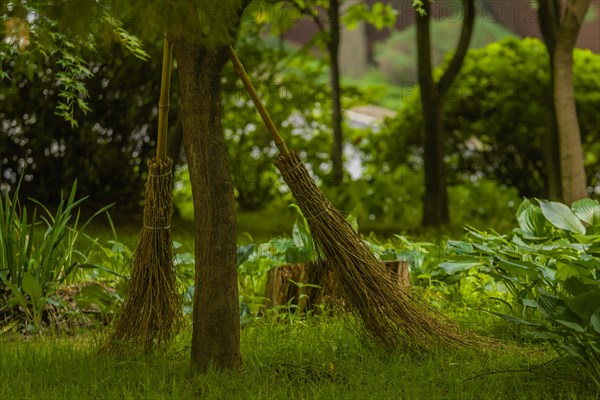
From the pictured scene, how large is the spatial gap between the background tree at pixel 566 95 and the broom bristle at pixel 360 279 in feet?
10.7

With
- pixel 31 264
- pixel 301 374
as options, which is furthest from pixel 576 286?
pixel 31 264

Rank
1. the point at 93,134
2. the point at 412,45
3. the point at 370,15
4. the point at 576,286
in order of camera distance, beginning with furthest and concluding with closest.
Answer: the point at 412,45, the point at 370,15, the point at 93,134, the point at 576,286

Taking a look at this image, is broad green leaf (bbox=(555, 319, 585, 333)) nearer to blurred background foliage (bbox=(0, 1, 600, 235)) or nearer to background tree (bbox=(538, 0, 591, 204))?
background tree (bbox=(538, 0, 591, 204))

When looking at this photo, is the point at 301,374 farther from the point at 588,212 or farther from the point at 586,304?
the point at 588,212

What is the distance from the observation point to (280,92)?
891 centimetres

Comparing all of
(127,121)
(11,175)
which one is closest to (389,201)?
(127,121)

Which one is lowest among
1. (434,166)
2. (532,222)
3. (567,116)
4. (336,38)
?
(532,222)

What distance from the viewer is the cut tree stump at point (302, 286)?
4.31 m

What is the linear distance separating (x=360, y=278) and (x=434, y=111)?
416 centimetres

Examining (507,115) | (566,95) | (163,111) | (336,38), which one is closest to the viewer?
(163,111)

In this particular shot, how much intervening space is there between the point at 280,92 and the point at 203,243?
19.0 feet

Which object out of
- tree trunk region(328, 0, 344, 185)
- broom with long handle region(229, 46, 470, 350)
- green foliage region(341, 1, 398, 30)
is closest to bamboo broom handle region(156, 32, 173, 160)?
broom with long handle region(229, 46, 470, 350)

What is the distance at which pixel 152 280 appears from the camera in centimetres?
360

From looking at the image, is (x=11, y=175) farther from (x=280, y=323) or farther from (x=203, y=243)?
(x=203, y=243)
